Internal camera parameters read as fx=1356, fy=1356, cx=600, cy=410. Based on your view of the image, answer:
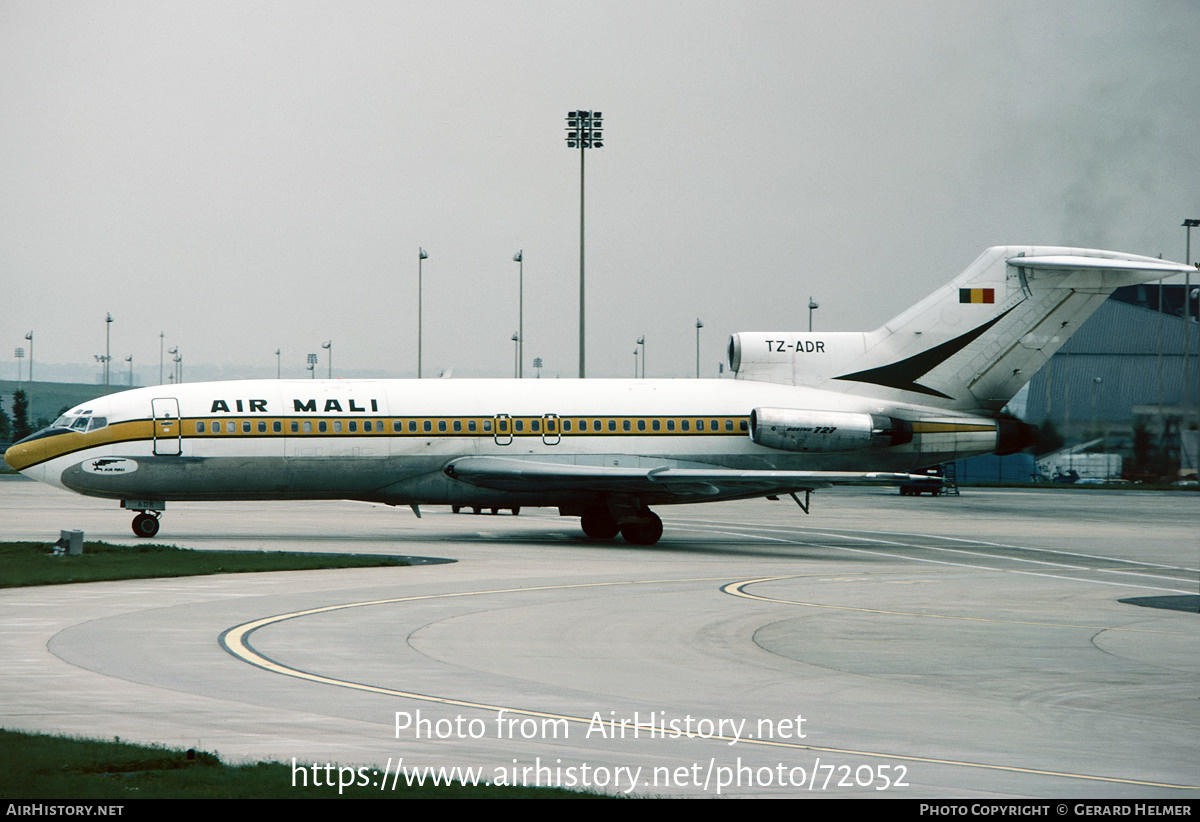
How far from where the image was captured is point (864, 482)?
33219 millimetres

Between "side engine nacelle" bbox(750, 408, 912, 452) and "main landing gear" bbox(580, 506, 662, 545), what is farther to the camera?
"side engine nacelle" bbox(750, 408, 912, 452)

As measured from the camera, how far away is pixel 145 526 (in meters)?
35.9

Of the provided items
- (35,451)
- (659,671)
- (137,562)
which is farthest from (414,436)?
(659,671)

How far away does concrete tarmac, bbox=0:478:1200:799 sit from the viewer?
36.5 ft

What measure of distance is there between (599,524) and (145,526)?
40.1ft

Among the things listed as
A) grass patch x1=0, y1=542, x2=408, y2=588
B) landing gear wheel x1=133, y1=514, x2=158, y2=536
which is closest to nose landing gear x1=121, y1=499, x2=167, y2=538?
landing gear wheel x1=133, y1=514, x2=158, y2=536

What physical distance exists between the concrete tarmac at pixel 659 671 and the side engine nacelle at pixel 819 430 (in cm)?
488

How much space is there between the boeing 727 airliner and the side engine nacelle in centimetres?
5

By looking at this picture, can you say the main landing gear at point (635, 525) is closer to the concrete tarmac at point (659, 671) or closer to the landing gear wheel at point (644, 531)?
the landing gear wheel at point (644, 531)

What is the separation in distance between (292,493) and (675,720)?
2511 centimetres

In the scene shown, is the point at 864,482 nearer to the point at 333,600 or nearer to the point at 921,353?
the point at 921,353

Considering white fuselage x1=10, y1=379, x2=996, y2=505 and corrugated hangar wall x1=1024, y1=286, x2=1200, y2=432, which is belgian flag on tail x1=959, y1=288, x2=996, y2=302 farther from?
corrugated hangar wall x1=1024, y1=286, x2=1200, y2=432

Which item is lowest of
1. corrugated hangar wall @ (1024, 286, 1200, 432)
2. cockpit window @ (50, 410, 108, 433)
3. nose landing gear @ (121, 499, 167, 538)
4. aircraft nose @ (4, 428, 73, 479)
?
nose landing gear @ (121, 499, 167, 538)
